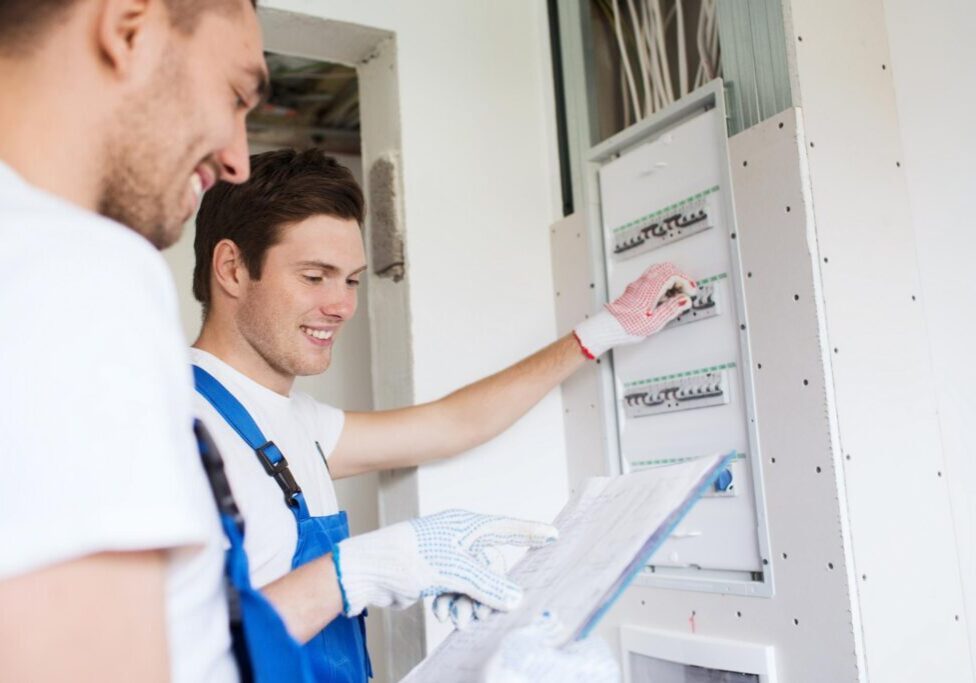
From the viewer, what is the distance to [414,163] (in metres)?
2.17

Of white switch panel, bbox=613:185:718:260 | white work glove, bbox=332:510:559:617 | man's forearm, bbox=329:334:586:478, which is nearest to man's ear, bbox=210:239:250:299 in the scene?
man's forearm, bbox=329:334:586:478

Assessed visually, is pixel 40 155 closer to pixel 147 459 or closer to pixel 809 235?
pixel 147 459

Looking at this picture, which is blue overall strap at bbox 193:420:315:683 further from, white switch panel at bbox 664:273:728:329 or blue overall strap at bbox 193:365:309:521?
white switch panel at bbox 664:273:728:329

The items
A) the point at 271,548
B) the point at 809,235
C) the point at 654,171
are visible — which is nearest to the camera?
the point at 271,548

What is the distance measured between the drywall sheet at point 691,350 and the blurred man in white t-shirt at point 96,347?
46.9 inches

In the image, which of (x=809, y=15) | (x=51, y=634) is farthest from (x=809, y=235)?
(x=51, y=634)

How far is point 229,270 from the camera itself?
175cm

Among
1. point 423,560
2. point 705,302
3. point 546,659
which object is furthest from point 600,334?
point 546,659

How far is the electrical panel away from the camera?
167 cm

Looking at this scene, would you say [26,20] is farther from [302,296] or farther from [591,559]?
[302,296]

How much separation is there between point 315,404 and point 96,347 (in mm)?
1385

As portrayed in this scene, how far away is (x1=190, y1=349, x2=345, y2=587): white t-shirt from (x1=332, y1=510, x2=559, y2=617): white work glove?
157 millimetres

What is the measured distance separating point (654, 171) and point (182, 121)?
137 cm

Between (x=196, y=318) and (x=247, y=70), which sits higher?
(x=196, y=318)
